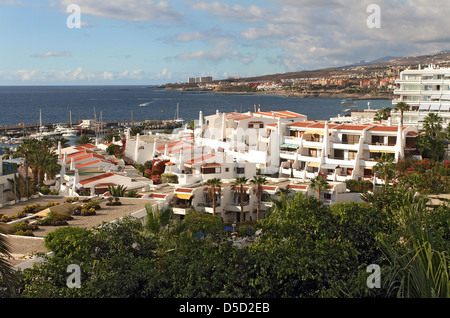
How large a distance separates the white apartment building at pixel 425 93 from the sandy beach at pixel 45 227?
44.1 metres

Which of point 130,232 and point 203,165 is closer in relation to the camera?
point 130,232

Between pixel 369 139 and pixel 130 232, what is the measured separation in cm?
3242

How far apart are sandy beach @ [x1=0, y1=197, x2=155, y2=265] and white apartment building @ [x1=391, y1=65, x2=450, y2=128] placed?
1735 inches

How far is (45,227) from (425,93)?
53.3 metres

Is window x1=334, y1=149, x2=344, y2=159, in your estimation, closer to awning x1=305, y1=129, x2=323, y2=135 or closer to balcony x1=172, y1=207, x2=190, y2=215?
awning x1=305, y1=129, x2=323, y2=135

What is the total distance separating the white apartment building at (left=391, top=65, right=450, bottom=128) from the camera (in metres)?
61.0

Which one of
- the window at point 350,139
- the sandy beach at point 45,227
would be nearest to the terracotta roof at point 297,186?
the sandy beach at point 45,227

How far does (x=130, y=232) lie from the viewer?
1680 cm

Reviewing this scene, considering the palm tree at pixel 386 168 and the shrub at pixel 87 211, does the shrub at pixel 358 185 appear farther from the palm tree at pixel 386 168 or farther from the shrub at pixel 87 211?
the shrub at pixel 87 211

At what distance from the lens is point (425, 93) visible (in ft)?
206
